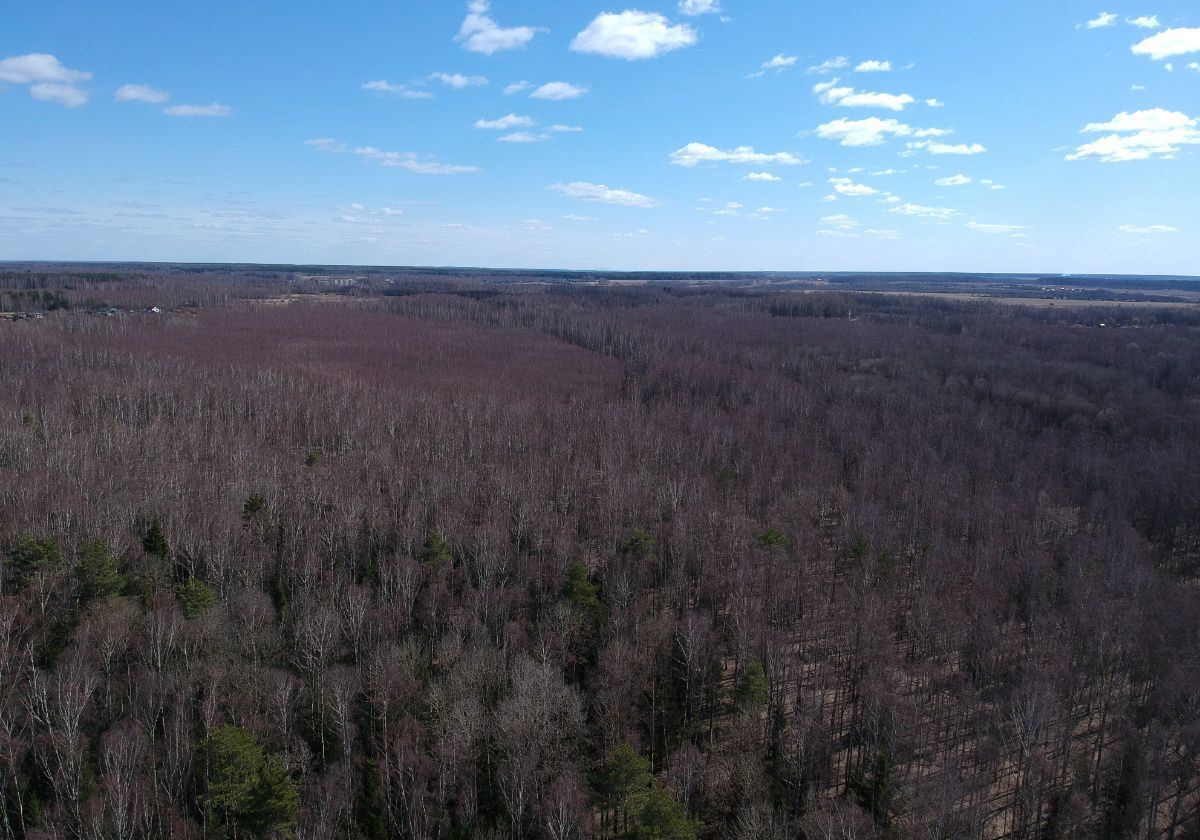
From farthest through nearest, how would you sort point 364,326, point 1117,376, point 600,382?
point 364,326, point 600,382, point 1117,376

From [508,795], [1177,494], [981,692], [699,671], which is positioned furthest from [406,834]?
[1177,494]

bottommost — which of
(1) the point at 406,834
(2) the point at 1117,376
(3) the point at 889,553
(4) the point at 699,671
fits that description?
(1) the point at 406,834

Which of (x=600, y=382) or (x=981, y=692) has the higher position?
(x=600, y=382)

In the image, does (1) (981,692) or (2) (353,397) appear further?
(2) (353,397)

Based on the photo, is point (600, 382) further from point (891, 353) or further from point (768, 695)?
point (768, 695)

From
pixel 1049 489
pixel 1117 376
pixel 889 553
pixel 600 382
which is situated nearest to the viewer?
pixel 889 553

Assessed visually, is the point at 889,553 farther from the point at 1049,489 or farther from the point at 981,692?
the point at 1049,489
